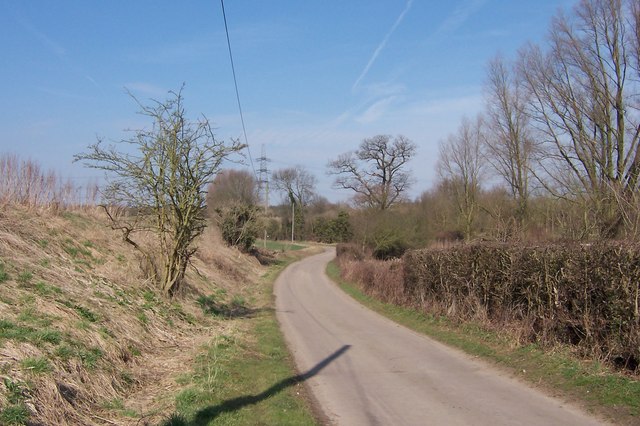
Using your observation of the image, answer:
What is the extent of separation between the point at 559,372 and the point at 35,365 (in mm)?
7509

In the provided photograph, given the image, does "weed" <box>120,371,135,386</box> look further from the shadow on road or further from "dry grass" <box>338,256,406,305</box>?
"dry grass" <box>338,256,406,305</box>

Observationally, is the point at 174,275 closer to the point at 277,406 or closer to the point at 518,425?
the point at 277,406

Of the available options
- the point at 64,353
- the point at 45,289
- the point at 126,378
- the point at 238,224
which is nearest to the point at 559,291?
the point at 126,378

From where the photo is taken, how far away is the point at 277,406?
7.22 meters

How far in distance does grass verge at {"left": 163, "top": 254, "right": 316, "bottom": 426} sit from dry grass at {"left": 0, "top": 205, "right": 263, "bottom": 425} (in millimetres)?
345

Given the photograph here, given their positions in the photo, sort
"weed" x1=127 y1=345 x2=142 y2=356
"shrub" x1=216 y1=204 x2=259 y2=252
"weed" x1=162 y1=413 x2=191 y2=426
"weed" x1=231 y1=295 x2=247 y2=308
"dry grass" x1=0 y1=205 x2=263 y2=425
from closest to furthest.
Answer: "weed" x1=162 y1=413 x2=191 y2=426 < "dry grass" x1=0 y1=205 x2=263 y2=425 < "weed" x1=127 y1=345 x2=142 y2=356 < "weed" x1=231 y1=295 x2=247 y2=308 < "shrub" x1=216 y1=204 x2=259 y2=252

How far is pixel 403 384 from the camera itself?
8570 millimetres

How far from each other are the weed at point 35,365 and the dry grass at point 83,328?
0.04ft

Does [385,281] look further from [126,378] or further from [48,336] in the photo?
[48,336]

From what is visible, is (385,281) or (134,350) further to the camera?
(385,281)

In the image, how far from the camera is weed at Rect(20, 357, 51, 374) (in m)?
5.99

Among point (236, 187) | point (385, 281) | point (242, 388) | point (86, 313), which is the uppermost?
point (236, 187)

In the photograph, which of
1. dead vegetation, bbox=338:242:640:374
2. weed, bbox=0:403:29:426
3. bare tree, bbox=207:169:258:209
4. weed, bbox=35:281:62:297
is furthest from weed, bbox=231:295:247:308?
bare tree, bbox=207:169:258:209

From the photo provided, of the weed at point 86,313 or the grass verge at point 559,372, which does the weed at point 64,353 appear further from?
the grass verge at point 559,372
